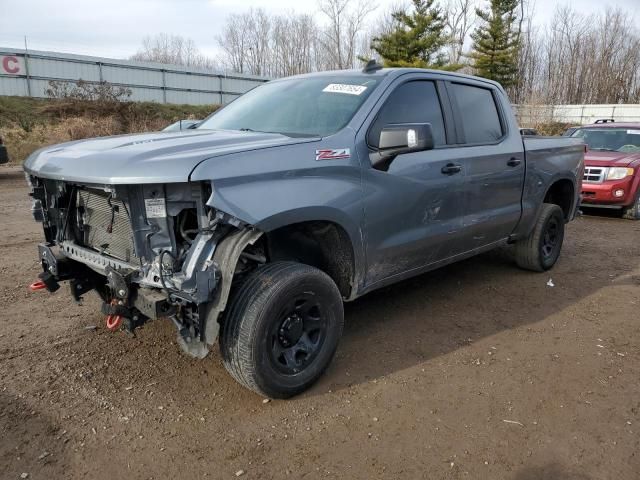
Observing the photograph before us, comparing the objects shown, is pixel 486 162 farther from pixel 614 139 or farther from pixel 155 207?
pixel 614 139

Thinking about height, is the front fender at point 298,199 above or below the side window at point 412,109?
below

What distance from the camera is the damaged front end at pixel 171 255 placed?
8.71ft

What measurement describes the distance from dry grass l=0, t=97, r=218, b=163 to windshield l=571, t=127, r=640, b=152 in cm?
1643

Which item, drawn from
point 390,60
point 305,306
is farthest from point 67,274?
point 390,60

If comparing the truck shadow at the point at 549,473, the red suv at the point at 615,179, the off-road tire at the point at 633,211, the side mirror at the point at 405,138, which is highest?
the side mirror at the point at 405,138

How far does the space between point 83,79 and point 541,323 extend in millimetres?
27702

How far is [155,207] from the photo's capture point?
8.80 feet

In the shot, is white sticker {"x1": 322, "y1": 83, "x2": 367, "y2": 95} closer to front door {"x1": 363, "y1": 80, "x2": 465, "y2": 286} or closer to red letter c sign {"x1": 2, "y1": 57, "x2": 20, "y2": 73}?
front door {"x1": 363, "y1": 80, "x2": 465, "y2": 286}

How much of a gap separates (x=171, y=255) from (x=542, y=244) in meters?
4.28

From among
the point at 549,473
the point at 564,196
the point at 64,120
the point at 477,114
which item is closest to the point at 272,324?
the point at 549,473

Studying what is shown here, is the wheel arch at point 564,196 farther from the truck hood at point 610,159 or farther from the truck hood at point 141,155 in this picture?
the truck hood at point 141,155

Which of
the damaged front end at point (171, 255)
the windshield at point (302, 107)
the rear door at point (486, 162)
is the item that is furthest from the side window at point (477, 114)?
the damaged front end at point (171, 255)

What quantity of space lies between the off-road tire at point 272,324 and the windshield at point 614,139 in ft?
29.2

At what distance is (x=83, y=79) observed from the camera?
26688 millimetres
